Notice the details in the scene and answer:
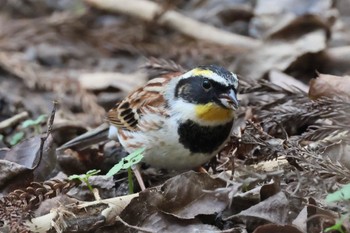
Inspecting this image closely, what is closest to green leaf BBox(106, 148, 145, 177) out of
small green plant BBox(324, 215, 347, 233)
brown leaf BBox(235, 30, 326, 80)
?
small green plant BBox(324, 215, 347, 233)

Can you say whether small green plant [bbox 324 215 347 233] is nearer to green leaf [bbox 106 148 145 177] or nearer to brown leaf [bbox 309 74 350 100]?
green leaf [bbox 106 148 145 177]

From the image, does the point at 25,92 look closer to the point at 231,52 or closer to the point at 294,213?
the point at 231,52

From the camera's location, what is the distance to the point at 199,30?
8.36 m

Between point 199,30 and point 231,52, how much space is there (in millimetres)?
653

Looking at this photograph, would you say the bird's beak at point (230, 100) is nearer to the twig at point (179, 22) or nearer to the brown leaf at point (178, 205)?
the brown leaf at point (178, 205)

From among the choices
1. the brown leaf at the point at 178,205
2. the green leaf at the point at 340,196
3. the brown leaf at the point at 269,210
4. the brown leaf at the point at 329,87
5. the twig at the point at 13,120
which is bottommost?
the twig at the point at 13,120

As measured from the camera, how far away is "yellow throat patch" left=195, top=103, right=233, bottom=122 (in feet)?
15.9

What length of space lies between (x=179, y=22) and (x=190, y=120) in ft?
12.3

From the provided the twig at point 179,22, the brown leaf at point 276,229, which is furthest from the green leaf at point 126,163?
the twig at point 179,22

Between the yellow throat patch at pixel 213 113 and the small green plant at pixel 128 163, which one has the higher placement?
the yellow throat patch at pixel 213 113

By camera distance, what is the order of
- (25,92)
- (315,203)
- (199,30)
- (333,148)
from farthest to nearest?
(199,30) → (25,92) → (333,148) → (315,203)

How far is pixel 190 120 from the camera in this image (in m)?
4.90

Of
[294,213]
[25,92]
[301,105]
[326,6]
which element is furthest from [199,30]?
[294,213]

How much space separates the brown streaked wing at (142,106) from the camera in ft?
16.6
